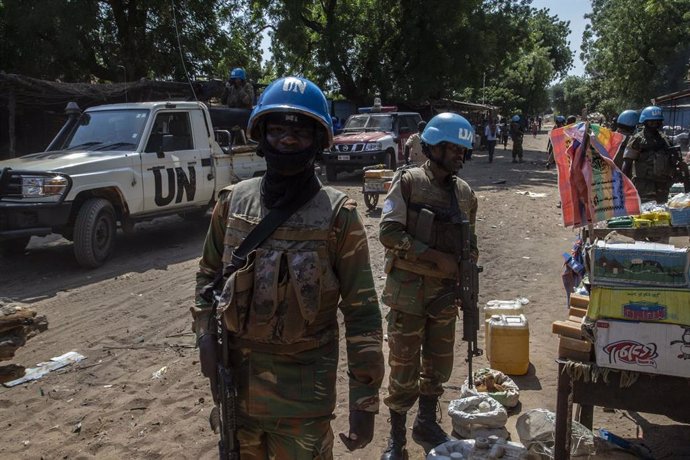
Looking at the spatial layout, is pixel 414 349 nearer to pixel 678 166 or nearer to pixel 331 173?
pixel 678 166

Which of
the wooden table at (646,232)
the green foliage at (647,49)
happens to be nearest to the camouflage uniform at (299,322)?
the wooden table at (646,232)

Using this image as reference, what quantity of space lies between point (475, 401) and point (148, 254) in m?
5.72

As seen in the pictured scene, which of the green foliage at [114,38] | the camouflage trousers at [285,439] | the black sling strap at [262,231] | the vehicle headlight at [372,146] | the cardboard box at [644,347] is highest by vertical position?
the green foliage at [114,38]

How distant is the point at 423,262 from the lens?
3379mm

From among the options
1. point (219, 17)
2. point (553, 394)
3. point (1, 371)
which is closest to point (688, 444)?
point (553, 394)

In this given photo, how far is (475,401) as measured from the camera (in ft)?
12.1

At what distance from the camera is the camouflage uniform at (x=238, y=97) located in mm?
11867

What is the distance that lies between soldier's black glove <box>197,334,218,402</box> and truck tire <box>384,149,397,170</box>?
45.5 ft

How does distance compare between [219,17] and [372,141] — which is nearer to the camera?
[372,141]

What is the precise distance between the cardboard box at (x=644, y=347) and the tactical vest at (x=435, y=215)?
3.03 feet

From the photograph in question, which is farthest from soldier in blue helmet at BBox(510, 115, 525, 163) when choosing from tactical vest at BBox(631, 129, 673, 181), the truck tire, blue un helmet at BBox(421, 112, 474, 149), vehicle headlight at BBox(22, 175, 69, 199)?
blue un helmet at BBox(421, 112, 474, 149)

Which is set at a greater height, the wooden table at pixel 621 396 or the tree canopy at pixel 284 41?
the tree canopy at pixel 284 41

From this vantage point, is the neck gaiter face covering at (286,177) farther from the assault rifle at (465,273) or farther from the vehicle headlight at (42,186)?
the vehicle headlight at (42,186)

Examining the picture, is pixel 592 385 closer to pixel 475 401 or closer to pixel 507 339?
pixel 475 401
